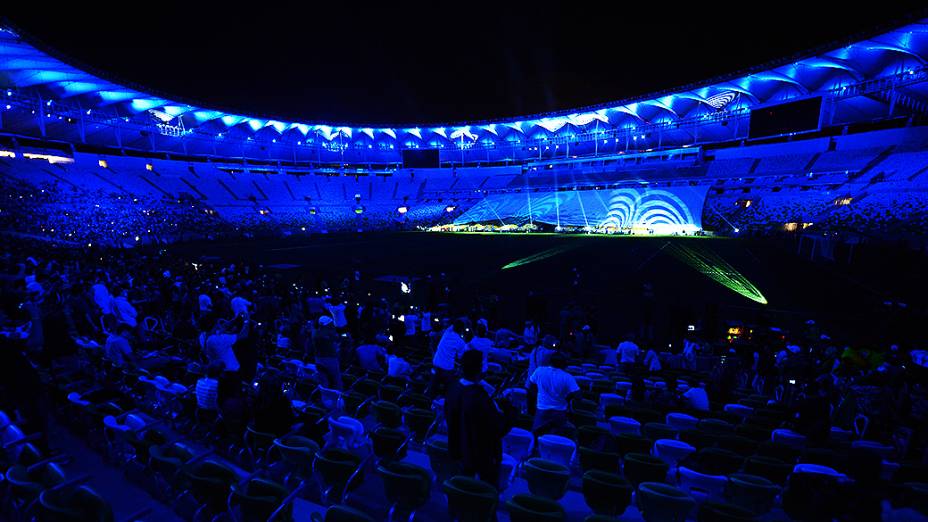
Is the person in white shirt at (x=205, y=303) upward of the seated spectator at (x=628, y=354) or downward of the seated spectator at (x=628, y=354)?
downward

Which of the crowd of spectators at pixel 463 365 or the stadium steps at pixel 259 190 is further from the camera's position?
the stadium steps at pixel 259 190

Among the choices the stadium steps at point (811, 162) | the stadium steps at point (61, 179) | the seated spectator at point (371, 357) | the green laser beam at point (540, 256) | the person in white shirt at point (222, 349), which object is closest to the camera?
the person in white shirt at point (222, 349)

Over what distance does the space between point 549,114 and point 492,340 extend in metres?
45.9

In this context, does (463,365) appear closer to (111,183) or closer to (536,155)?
(111,183)

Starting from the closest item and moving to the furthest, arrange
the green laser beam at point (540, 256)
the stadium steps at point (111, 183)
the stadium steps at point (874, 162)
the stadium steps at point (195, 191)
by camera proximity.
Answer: the green laser beam at point (540, 256) → the stadium steps at point (874, 162) → the stadium steps at point (111, 183) → the stadium steps at point (195, 191)

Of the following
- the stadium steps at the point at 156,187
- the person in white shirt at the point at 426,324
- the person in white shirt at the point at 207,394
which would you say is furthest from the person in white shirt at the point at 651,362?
the stadium steps at the point at 156,187

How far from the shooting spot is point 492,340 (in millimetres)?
11648

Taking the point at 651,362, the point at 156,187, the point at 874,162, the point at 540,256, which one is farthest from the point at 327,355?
the point at 156,187

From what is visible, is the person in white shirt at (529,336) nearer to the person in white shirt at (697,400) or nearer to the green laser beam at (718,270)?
the person in white shirt at (697,400)

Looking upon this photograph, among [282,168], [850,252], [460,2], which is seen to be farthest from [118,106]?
[850,252]

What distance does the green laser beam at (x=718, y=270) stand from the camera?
55.7 ft

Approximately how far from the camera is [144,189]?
48.8 m

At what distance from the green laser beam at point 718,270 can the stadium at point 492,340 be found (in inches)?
8.6

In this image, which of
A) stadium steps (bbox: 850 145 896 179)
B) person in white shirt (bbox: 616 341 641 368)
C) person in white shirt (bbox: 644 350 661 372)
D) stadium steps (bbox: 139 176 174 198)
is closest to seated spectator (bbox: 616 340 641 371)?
person in white shirt (bbox: 616 341 641 368)
